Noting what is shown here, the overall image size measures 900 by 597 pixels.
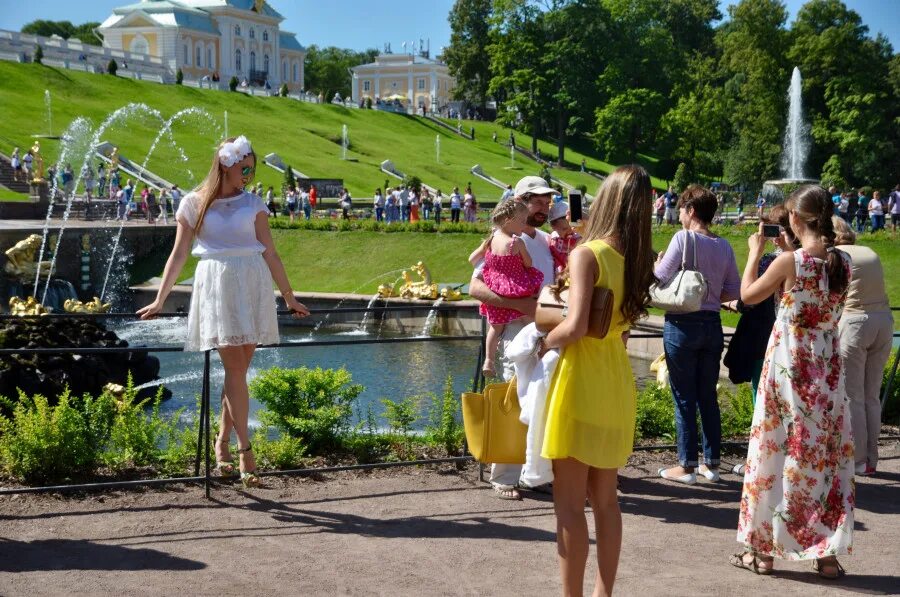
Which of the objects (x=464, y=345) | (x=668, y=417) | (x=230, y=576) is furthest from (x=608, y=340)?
(x=464, y=345)

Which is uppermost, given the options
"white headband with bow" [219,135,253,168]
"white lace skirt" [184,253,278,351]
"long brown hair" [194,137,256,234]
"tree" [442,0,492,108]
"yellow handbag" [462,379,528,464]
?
"tree" [442,0,492,108]

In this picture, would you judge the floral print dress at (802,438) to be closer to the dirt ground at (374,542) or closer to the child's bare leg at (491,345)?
the dirt ground at (374,542)

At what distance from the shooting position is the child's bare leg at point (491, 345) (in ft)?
19.7

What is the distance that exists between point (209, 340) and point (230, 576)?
136 cm

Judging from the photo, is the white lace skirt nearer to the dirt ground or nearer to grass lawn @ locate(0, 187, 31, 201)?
the dirt ground

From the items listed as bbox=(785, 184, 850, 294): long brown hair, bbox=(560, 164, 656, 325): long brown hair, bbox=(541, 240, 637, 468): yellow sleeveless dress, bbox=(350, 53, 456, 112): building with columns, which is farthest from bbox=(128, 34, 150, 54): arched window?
bbox=(541, 240, 637, 468): yellow sleeveless dress

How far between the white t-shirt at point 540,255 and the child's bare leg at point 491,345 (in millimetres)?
329

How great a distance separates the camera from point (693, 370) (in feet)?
20.2

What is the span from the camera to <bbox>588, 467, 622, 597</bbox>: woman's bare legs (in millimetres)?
3949

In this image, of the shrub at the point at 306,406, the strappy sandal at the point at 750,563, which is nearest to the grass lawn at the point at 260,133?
the shrub at the point at 306,406

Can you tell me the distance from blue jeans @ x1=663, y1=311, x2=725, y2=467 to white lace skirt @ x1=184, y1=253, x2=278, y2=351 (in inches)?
93.3

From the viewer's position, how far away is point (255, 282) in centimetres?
550

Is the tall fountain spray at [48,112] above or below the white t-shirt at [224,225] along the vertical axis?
above

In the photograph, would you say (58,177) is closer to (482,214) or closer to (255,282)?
(482,214)
